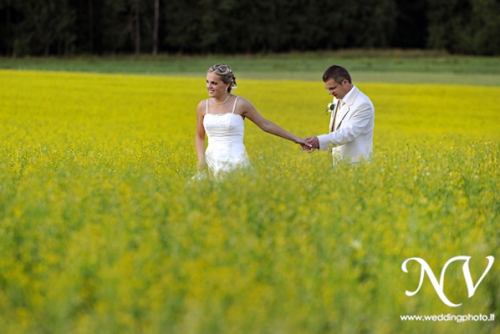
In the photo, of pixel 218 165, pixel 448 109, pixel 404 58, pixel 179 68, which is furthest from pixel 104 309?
pixel 404 58

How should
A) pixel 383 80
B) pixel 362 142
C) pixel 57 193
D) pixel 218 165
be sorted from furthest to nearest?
pixel 383 80
pixel 362 142
pixel 218 165
pixel 57 193

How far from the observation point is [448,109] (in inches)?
1144

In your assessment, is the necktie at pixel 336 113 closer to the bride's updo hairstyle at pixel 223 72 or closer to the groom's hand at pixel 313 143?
the groom's hand at pixel 313 143

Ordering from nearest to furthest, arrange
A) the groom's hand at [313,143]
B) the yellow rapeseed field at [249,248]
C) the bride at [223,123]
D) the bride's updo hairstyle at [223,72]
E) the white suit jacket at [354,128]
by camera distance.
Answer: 1. the yellow rapeseed field at [249,248]
2. the bride's updo hairstyle at [223,72]
3. the bride at [223,123]
4. the white suit jacket at [354,128]
5. the groom's hand at [313,143]

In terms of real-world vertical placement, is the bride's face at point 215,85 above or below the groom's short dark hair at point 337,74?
below

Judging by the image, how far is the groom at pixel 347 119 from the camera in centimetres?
949

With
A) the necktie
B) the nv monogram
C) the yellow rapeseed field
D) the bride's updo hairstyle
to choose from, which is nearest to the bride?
the bride's updo hairstyle

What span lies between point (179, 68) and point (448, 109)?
3279cm

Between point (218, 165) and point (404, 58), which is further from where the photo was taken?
point (404, 58)

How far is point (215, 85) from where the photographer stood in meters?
8.91

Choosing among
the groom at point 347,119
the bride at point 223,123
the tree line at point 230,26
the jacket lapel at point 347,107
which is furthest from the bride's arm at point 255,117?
the tree line at point 230,26

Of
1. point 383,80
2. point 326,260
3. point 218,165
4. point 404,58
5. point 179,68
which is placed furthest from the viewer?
point 404,58

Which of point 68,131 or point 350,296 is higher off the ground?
point 350,296

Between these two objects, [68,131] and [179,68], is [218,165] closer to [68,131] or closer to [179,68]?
[68,131]
